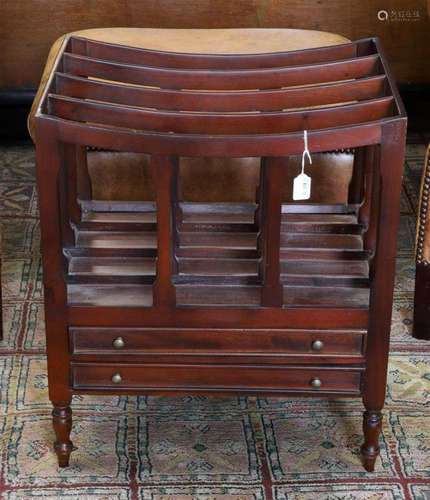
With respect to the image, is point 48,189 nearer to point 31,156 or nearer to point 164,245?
point 164,245

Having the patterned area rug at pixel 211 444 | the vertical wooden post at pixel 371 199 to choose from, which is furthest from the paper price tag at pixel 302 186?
the patterned area rug at pixel 211 444

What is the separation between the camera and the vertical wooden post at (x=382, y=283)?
2027 mm

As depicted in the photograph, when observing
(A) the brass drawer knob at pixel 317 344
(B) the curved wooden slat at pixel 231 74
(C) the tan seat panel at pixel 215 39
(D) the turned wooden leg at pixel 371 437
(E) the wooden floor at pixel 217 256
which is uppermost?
(B) the curved wooden slat at pixel 231 74

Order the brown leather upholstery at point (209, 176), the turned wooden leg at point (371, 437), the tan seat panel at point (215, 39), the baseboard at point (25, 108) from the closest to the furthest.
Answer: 1. the turned wooden leg at point (371, 437)
2. the brown leather upholstery at point (209, 176)
3. the tan seat panel at point (215, 39)
4. the baseboard at point (25, 108)

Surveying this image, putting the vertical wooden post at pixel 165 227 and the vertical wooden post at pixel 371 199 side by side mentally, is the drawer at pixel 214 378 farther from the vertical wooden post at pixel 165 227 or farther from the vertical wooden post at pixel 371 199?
the vertical wooden post at pixel 371 199

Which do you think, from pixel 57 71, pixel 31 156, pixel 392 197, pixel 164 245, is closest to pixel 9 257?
pixel 31 156

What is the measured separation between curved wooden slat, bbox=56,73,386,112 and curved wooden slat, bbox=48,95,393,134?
0.12 m

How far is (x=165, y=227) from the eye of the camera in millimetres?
2084

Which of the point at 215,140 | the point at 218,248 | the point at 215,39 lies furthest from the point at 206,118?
the point at 215,39

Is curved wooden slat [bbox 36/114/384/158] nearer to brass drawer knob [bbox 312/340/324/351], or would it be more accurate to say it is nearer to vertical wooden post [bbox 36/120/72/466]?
vertical wooden post [bbox 36/120/72/466]

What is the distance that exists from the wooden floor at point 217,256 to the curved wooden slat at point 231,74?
0.31m

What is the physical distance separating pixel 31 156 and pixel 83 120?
2.10 metres

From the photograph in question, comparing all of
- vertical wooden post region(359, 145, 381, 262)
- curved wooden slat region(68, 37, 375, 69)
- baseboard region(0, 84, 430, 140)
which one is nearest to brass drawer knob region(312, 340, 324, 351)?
vertical wooden post region(359, 145, 381, 262)

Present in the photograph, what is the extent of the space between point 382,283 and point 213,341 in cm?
38
